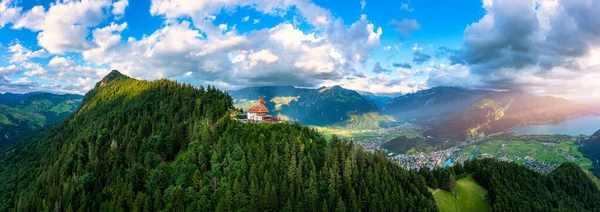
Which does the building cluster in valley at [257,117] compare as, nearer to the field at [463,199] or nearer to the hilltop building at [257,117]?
the hilltop building at [257,117]

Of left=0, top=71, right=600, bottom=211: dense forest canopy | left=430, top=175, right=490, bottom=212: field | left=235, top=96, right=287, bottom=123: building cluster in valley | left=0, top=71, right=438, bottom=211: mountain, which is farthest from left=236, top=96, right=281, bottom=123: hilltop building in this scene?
left=430, top=175, right=490, bottom=212: field

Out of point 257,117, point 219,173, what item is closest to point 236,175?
point 219,173

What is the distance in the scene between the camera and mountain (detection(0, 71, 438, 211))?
92.0 m

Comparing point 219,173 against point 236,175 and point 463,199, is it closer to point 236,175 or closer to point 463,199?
point 236,175

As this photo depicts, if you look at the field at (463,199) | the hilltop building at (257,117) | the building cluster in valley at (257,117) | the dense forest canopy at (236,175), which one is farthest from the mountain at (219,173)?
the field at (463,199)

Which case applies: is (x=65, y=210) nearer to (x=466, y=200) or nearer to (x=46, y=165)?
(x=46, y=165)

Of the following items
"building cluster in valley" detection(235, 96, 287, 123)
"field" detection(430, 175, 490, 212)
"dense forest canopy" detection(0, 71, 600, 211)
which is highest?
"building cluster in valley" detection(235, 96, 287, 123)

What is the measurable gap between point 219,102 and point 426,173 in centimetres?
10302

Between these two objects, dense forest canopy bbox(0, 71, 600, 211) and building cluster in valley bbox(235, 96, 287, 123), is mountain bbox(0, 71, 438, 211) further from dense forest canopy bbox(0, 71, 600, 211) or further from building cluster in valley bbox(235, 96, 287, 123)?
building cluster in valley bbox(235, 96, 287, 123)

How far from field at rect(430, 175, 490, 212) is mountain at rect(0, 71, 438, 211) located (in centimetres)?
1151

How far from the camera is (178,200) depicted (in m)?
92.4

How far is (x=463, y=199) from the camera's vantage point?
120562 millimetres

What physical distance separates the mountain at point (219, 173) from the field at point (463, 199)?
11509mm

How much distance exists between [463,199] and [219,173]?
98.0 m
